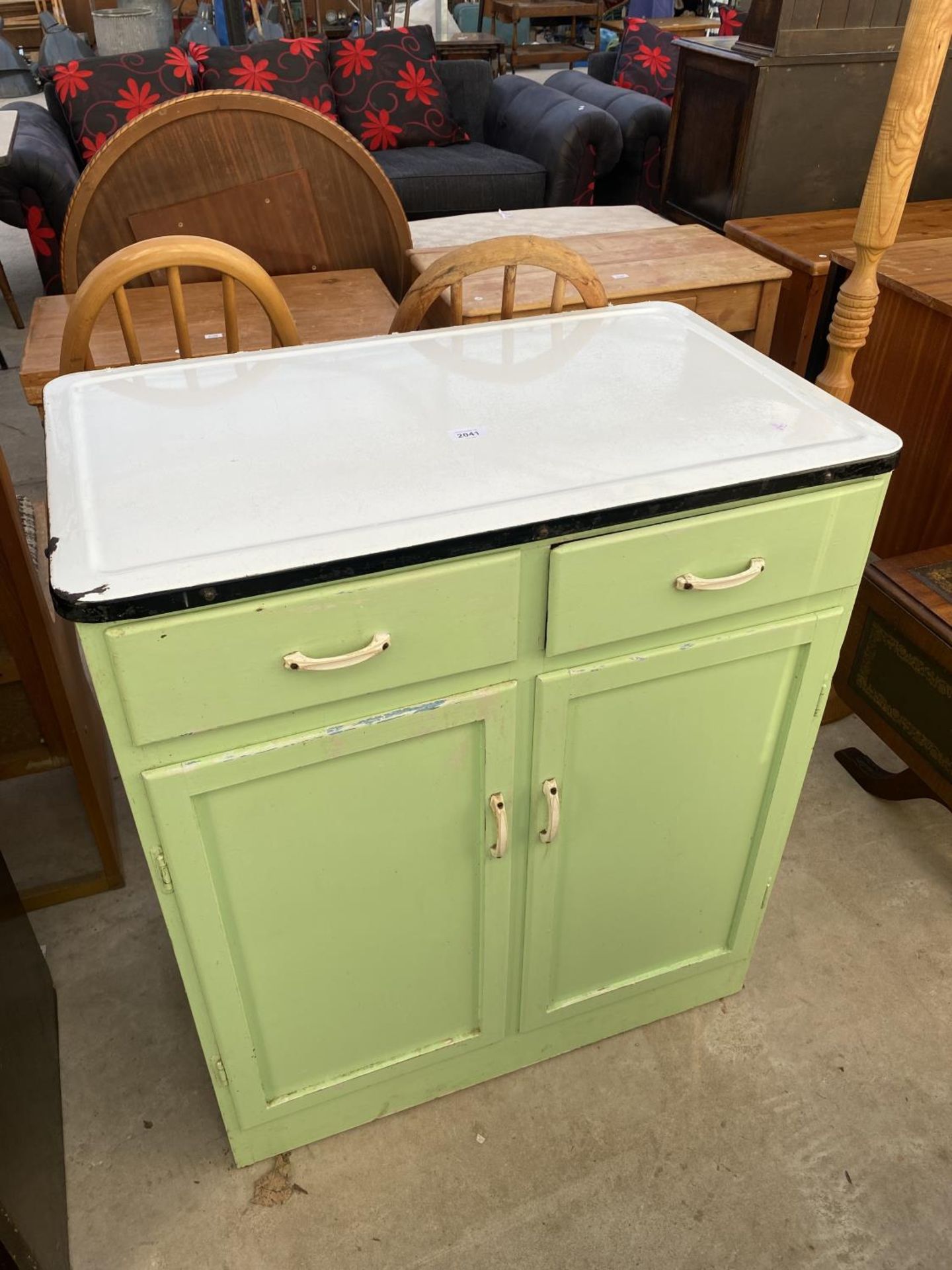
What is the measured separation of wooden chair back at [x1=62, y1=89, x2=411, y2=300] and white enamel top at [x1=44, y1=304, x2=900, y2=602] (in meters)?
1.01

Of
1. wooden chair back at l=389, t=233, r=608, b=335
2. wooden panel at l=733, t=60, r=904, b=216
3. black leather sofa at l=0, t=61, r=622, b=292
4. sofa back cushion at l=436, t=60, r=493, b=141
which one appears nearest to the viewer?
wooden chair back at l=389, t=233, r=608, b=335

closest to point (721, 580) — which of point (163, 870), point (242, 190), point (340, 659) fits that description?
point (340, 659)

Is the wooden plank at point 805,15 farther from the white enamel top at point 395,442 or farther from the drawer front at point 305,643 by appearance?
the drawer front at point 305,643

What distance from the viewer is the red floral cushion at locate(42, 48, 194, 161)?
374 cm

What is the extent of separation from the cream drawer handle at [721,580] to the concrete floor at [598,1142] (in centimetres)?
84

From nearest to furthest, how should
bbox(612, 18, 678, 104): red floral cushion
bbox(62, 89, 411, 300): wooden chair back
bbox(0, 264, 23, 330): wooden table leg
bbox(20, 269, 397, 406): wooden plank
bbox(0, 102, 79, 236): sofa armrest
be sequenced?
bbox(20, 269, 397, 406): wooden plank → bbox(62, 89, 411, 300): wooden chair back → bbox(0, 102, 79, 236): sofa armrest → bbox(0, 264, 23, 330): wooden table leg → bbox(612, 18, 678, 104): red floral cushion

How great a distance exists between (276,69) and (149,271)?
10.9 ft

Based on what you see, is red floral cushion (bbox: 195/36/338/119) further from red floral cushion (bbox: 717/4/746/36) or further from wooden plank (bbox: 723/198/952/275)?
red floral cushion (bbox: 717/4/746/36)

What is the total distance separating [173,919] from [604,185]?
409 cm

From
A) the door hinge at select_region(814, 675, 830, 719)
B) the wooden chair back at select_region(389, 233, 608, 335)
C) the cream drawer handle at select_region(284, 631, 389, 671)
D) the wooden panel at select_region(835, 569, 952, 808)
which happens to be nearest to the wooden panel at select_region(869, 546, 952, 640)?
the wooden panel at select_region(835, 569, 952, 808)

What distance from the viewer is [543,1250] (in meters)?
1.24

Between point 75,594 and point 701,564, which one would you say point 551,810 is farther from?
point 75,594

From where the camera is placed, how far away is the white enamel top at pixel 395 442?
827 millimetres

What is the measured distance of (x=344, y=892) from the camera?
3.50 feet
